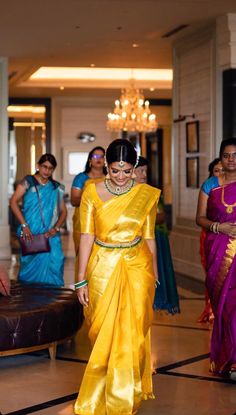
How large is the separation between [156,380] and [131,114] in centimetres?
1112

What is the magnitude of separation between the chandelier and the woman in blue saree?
8.29m

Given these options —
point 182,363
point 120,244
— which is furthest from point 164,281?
point 120,244

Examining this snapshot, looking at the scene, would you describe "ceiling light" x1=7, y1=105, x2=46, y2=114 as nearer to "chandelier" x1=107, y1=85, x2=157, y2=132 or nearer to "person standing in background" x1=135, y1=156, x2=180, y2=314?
"chandelier" x1=107, y1=85, x2=157, y2=132

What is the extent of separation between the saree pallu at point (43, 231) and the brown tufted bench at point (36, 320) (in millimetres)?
1310

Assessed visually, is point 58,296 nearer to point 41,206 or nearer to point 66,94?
point 41,206

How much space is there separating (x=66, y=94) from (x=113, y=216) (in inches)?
564

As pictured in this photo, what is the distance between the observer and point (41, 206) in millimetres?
6875

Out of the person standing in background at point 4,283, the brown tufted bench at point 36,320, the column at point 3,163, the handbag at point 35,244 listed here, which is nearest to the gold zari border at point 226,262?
the brown tufted bench at point 36,320

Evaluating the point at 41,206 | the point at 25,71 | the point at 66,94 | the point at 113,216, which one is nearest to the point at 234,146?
the point at 113,216

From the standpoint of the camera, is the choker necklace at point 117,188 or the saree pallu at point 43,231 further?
the saree pallu at point 43,231

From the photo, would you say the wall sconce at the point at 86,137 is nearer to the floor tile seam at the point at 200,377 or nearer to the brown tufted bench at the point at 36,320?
the brown tufted bench at the point at 36,320

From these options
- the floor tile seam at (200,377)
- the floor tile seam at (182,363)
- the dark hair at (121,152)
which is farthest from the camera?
the floor tile seam at (182,363)

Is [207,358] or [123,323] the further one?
[207,358]

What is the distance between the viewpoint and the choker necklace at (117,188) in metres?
3.85
